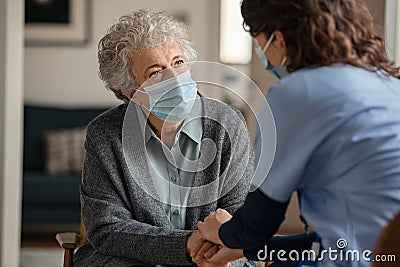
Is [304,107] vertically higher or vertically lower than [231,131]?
higher

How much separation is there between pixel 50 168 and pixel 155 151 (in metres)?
3.91

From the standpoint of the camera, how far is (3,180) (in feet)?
12.6

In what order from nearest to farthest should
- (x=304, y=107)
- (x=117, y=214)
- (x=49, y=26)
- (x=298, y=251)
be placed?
(x=304, y=107)
(x=298, y=251)
(x=117, y=214)
(x=49, y=26)

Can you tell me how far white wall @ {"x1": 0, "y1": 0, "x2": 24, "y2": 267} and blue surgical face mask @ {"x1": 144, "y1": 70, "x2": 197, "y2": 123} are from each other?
172 cm

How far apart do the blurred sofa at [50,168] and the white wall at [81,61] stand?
231 mm

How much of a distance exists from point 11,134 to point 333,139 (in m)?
2.58

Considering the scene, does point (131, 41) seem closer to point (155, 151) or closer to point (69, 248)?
point (155, 151)

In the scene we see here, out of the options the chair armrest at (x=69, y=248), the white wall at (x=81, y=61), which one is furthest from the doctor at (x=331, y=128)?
the white wall at (x=81, y=61)

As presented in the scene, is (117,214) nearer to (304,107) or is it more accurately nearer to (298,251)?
(298,251)

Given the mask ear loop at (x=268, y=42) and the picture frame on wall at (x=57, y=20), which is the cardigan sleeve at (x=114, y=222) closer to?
the mask ear loop at (x=268, y=42)

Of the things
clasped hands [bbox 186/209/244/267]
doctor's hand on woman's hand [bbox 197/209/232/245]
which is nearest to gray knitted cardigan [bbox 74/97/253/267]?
clasped hands [bbox 186/209/244/267]

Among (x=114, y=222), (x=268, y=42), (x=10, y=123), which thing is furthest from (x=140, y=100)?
(x=10, y=123)

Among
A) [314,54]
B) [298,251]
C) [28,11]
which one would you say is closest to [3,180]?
[298,251]

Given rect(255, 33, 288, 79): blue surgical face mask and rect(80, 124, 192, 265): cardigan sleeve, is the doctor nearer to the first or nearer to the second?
rect(255, 33, 288, 79): blue surgical face mask
